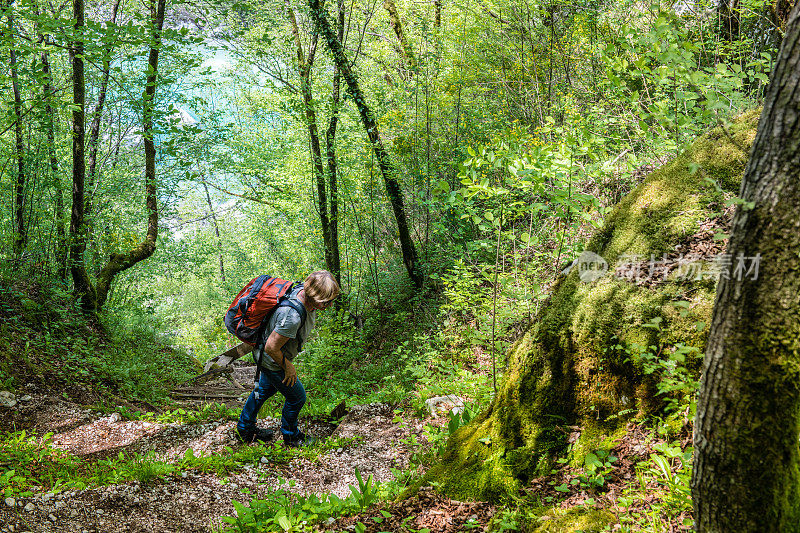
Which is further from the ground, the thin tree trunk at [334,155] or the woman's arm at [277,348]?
the thin tree trunk at [334,155]

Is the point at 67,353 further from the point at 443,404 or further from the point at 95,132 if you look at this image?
the point at 443,404

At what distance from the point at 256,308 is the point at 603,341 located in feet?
11.5

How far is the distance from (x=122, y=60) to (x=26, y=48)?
7898 millimetres

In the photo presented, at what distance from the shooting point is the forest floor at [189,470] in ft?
10.4

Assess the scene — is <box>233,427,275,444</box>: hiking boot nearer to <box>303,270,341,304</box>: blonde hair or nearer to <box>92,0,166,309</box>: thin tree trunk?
<box>303,270,341,304</box>: blonde hair

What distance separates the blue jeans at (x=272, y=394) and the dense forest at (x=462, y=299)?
0.16 feet

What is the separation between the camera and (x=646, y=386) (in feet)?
9.48

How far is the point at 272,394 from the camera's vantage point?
17.2 ft

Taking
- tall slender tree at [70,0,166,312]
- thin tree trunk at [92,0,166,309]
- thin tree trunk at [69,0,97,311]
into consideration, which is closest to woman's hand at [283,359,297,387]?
tall slender tree at [70,0,166,312]

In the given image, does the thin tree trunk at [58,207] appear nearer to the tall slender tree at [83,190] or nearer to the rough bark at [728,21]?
the tall slender tree at [83,190]

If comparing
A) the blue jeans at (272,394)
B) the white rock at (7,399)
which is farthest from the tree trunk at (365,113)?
Result: the white rock at (7,399)

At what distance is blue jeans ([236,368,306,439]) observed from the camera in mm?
5176

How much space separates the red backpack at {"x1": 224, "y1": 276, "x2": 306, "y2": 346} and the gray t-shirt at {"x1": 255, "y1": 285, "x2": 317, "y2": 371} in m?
0.07

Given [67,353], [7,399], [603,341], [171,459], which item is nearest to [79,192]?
[67,353]
